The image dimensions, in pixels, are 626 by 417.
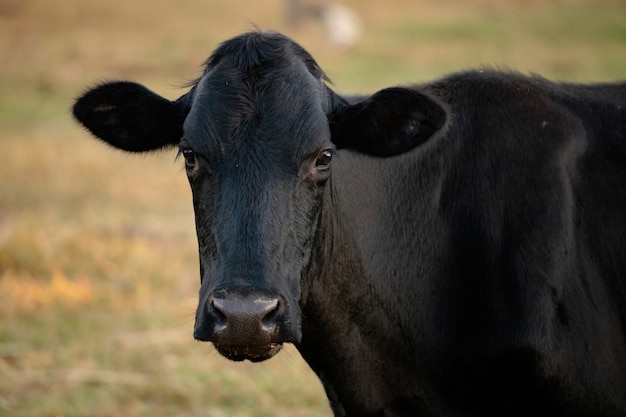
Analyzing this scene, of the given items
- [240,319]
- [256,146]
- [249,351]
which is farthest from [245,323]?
[256,146]

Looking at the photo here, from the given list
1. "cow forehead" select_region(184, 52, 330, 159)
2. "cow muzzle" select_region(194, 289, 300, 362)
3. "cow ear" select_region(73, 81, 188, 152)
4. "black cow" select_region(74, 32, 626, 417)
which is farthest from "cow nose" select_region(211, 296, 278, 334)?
"cow ear" select_region(73, 81, 188, 152)

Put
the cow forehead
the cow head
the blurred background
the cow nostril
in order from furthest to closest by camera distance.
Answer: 1. the blurred background
2. the cow forehead
3. the cow head
4. the cow nostril

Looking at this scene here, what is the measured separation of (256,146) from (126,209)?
28.8ft

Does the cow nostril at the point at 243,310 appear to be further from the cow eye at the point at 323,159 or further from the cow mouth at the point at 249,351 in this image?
the cow eye at the point at 323,159

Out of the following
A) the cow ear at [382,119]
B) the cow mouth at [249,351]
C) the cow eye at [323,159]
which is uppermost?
the cow ear at [382,119]

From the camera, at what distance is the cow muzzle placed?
3.53 m

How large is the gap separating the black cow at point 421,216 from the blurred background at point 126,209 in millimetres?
1030

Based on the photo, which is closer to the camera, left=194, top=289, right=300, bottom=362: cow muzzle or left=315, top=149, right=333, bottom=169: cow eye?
left=194, top=289, right=300, bottom=362: cow muzzle

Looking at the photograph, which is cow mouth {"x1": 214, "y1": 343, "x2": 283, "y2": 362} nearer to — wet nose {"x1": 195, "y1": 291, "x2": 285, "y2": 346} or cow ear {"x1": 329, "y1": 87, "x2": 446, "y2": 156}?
wet nose {"x1": 195, "y1": 291, "x2": 285, "y2": 346}

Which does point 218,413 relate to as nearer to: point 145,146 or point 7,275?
point 145,146

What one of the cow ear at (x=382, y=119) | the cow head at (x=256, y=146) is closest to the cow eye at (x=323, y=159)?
the cow head at (x=256, y=146)

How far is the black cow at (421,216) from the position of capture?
400 centimetres

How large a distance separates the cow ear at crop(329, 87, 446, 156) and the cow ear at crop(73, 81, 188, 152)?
78 cm

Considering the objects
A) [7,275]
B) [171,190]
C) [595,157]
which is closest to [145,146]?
[595,157]
